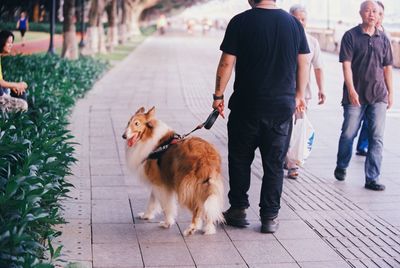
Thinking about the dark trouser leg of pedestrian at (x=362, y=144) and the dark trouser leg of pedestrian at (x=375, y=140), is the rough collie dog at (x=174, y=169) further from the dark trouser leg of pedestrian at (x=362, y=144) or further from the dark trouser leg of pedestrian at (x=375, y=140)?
the dark trouser leg of pedestrian at (x=362, y=144)

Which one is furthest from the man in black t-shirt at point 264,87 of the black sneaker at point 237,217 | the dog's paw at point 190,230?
the dog's paw at point 190,230

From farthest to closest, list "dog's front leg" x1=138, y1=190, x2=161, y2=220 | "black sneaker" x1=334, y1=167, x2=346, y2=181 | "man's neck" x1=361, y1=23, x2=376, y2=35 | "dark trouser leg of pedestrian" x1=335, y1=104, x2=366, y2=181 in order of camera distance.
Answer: "black sneaker" x1=334, y1=167, x2=346, y2=181, "dark trouser leg of pedestrian" x1=335, y1=104, x2=366, y2=181, "man's neck" x1=361, y1=23, x2=376, y2=35, "dog's front leg" x1=138, y1=190, x2=161, y2=220

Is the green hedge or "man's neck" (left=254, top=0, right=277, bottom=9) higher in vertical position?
"man's neck" (left=254, top=0, right=277, bottom=9)

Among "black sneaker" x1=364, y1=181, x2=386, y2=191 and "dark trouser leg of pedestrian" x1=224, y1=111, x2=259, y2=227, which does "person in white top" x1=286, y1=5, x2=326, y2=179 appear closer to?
"black sneaker" x1=364, y1=181, x2=386, y2=191

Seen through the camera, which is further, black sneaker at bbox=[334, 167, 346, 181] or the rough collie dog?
black sneaker at bbox=[334, 167, 346, 181]

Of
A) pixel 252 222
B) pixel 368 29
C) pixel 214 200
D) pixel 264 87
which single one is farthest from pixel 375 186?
pixel 214 200

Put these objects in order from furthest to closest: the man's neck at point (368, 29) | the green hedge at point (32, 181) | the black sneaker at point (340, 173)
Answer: the black sneaker at point (340, 173), the man's neck at point (368, 29), the green hedge at point (32, 181)

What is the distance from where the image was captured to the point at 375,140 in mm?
8648

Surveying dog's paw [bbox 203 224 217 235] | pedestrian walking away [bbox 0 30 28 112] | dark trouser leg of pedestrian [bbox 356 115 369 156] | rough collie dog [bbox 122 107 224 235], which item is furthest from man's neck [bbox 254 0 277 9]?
dark trouser leg of pedestrian [bbox 356 115 369 156]

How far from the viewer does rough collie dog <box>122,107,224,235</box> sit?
628 centimetres

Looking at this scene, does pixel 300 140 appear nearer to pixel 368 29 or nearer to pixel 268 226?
pixel 368 29

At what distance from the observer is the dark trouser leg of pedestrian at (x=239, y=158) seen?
6.58 m

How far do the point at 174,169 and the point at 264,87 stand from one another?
108 cm

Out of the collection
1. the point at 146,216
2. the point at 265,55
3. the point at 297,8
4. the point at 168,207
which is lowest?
the point at 146,216
